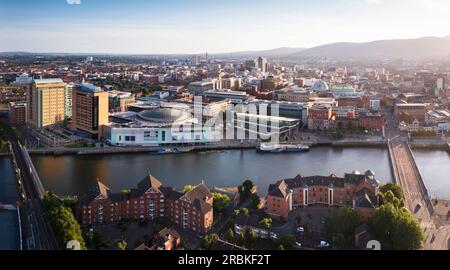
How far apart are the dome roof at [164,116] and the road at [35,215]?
107 inches

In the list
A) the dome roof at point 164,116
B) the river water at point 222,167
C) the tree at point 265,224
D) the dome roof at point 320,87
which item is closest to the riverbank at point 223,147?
the river water at point 222,167

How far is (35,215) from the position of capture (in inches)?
149

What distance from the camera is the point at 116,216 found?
12.9 feet

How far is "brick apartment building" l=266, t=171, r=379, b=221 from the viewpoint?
13.2 ft

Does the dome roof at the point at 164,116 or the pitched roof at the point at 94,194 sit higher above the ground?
the dome roof at the point at 164,116

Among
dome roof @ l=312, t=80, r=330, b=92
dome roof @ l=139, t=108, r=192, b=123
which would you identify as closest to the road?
dome roof @ l=139, t=108, r=192, b=123

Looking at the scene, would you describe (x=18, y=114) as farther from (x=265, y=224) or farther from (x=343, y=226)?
(x=343, y=226)

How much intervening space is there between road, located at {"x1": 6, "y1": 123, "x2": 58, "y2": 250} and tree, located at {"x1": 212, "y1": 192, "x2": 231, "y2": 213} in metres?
1.38

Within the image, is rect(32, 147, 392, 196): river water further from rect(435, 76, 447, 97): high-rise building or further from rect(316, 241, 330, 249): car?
rect(435, 76, 447, 97): high-rise building

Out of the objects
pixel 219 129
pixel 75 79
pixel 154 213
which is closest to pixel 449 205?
pixel 154 213

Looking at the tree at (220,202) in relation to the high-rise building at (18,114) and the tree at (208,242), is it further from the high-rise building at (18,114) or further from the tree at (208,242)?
the high-rise building at (18,114)

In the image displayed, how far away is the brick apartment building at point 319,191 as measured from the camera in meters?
4.03

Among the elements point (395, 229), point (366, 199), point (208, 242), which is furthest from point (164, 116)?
point (395, 229)
